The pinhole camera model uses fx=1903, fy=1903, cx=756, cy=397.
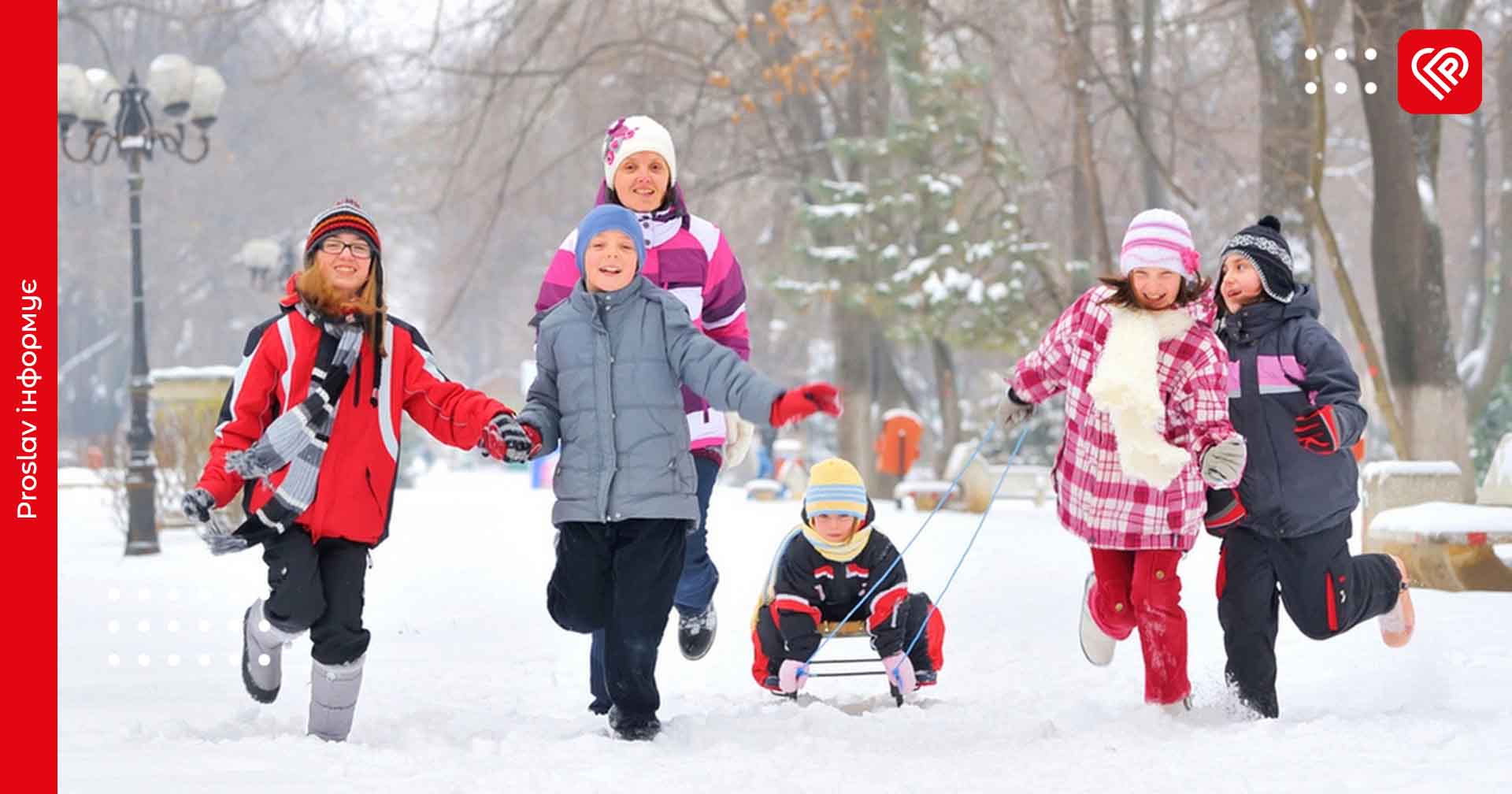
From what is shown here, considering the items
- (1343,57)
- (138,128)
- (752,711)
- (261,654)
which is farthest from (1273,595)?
→ (138,128)

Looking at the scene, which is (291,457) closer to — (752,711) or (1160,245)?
(752,711)

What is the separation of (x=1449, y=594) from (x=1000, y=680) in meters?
3.58

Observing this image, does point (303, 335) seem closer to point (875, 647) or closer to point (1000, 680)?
point (875, 647)

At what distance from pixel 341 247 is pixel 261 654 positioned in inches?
50.2

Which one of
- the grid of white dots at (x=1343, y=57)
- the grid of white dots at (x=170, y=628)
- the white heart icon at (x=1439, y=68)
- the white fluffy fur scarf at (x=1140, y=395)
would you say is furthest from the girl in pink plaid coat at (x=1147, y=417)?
the white heart icon at (x=1439, y=68)

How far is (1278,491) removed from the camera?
617cm

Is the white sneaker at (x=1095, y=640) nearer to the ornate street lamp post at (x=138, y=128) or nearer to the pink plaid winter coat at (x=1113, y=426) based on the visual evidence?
the pink plaid winter coat at (x=1113, y=426)

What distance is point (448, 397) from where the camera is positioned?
5977 mm

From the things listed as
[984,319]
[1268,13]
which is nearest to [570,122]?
[984,319]

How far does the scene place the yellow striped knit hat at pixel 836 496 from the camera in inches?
268

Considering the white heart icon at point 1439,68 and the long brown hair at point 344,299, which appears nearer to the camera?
the long brown hair at point 344,299

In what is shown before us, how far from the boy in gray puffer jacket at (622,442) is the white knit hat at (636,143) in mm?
617

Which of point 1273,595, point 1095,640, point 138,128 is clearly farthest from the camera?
point 138,128
